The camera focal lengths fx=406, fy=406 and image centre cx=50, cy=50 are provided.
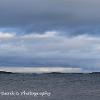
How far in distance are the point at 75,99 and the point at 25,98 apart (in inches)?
422

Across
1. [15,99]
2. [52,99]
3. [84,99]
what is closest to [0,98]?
[15,99]

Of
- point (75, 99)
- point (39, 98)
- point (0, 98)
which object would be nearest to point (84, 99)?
point (75, 99)

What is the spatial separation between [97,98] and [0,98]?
20.6 metres

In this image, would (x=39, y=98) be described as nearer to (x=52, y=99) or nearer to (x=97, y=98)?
(x=52, y=99)

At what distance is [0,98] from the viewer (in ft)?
284

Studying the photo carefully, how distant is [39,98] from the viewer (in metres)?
88.8

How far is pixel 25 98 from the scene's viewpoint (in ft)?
285

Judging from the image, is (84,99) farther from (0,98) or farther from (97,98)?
(0,98)

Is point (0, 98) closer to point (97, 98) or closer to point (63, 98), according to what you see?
point (63, 98)

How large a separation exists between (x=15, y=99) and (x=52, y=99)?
7.91 metres

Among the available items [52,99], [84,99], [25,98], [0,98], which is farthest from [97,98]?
[0,98]

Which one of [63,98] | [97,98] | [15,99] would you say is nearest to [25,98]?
[15,99]

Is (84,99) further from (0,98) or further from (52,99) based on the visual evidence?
(0,98)

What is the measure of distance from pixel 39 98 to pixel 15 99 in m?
6.44
